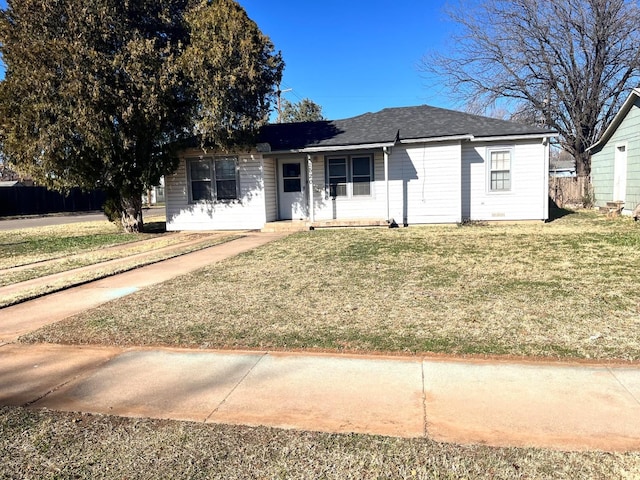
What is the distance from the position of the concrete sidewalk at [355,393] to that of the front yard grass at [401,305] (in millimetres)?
338

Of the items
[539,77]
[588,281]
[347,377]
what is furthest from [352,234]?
→ [539,77]

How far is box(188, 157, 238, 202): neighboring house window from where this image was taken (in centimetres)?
1584

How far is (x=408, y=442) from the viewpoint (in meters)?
2.77

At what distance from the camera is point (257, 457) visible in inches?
105

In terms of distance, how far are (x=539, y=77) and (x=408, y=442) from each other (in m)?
26.4

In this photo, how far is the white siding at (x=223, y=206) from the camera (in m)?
15.6

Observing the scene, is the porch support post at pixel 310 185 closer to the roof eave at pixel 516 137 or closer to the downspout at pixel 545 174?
the roof eave at pixel 516 137

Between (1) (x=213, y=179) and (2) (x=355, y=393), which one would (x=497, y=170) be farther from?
(2) (x=355, y=393)

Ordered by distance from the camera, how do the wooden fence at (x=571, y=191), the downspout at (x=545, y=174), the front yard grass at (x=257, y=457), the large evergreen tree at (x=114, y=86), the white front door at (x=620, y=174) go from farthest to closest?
1. the wooden fence at (x=571, y=191)
2. the white front door at (x=620, y=174)
3. the downspout at (x=545, y=174)
4. the large evergreen tree at (x=114, y=86)
5. the front yard grass at (x=257, y=457)

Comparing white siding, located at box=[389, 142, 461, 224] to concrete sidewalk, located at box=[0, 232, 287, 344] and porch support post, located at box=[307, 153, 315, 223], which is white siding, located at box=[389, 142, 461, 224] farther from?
concrete sidewalk, located at box=[0, 232, 287, 344]

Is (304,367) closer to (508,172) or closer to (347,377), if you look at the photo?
(347,377)

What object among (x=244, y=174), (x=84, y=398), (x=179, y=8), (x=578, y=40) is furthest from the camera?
(x=578, y=40)

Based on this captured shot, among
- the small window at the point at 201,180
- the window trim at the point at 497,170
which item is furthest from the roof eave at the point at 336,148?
the window trim at the point at 497,170

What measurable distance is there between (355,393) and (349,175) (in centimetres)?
1260
